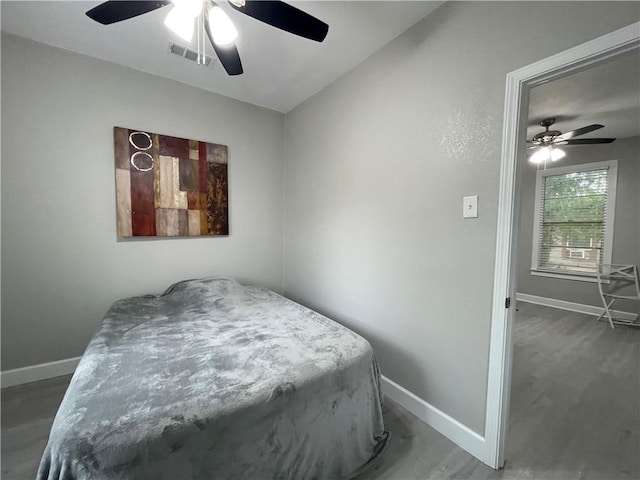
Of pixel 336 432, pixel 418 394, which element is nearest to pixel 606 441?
pixel 418 394

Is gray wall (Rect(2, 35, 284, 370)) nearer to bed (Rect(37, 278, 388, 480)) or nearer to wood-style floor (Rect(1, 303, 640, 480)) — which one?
wood-style floor (Rect(1, 303, 640, 480))

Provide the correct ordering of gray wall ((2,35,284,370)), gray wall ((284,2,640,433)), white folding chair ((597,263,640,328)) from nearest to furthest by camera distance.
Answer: gray wall ((284,2,640,433)), gray wall ((2,35,284,370)), white folding chair ((597,263,640,328))

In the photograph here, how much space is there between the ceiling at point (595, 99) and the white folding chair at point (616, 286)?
185 cm

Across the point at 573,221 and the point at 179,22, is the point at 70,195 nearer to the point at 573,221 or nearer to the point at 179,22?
the point at 179,22

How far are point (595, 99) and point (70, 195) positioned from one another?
4805 millimetres

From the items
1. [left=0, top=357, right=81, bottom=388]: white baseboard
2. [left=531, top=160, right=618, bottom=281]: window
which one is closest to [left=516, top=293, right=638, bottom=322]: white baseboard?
[left=531, top=160, right=618, bottom=281]: window

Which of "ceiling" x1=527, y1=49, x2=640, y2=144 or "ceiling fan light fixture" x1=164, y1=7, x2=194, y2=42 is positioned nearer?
"ceiling fan light fixture" x1=164, y1=7, x2=194, y2=42

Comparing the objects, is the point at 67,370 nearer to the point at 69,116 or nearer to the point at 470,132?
the point at 69,116

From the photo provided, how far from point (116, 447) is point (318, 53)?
254 cm

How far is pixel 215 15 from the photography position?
4.25 feet

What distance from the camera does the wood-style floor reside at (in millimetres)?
1418

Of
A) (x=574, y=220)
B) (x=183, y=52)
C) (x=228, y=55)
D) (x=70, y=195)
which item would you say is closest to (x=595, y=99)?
(x=574, y=220)

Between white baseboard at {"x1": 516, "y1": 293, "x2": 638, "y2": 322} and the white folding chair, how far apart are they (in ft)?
0.22

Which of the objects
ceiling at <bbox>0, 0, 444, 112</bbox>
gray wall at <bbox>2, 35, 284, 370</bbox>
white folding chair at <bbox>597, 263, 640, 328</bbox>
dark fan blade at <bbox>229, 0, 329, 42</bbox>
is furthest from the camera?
white folding chair at <bbox>597, 263, 640, 328</bbox>
